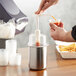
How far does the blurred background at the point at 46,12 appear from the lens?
137 inches

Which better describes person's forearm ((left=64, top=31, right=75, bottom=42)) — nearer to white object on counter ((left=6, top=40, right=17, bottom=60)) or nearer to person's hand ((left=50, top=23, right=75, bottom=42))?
person's hand ((left=50, top=23, right=75, bottom=42))

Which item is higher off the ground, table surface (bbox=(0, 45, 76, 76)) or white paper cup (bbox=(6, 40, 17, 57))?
white paper cup (bbox=(6, 40, 17, 57))

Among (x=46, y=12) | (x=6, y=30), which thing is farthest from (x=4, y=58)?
(x=46, y=12)

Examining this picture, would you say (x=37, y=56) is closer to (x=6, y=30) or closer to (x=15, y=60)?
(x=15, y=60)

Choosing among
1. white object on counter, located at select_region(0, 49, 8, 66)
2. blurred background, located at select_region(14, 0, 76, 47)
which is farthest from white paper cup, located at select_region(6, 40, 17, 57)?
blurred background, located at select_region(14, 0, 76, 47)

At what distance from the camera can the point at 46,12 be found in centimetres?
373

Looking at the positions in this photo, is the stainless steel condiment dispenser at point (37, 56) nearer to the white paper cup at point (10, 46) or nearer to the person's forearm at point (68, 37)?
the person's forearm at point (68, 37)

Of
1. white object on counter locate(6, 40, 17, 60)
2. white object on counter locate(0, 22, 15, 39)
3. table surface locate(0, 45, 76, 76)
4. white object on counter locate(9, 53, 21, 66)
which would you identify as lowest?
table surface locate(0, 45, 76, 76)

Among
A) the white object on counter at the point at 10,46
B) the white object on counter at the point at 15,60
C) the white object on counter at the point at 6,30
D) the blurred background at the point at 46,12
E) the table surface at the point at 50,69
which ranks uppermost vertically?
the blurred background at the point at 46,12

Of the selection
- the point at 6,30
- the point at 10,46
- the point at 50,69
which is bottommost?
the point at 50,69

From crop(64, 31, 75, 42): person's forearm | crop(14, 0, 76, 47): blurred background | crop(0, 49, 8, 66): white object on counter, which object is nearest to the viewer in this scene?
crop(64, 31, 75, 42): person's forearm

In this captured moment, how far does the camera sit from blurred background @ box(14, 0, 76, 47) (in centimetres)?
349

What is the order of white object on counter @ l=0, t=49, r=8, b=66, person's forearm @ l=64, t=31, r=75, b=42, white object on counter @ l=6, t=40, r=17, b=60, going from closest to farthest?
person's forearm @ l=64, t=31, r=75, b=42 < white object on counter @ l=0, t=49, r=8, b=66 < white object on counter @ l=6, t=40, r=17, b=60

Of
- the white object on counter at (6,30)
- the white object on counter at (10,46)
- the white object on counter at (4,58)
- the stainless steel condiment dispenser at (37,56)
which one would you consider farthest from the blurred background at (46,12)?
the stainless steel condiment dispenser at (37,56)
